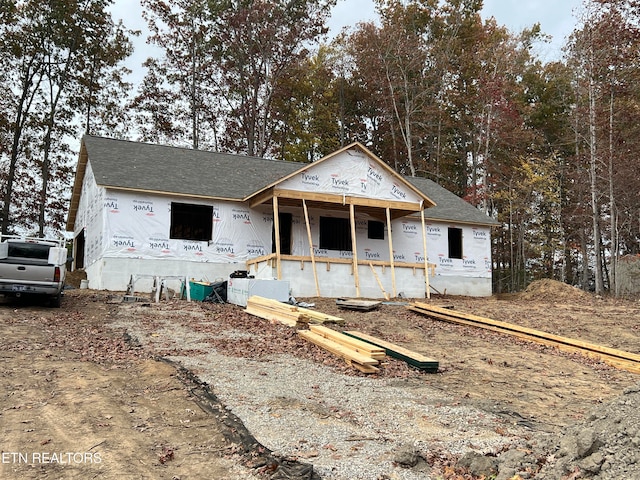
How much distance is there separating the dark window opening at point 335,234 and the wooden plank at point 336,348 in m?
10.9

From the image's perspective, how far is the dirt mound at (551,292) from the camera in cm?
2048

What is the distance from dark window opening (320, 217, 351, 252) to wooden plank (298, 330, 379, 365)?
10.9 m

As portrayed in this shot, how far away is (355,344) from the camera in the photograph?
860 centimetres

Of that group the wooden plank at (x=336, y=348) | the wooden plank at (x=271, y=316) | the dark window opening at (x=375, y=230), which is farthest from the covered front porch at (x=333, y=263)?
the wooden plank at (x=336, y=348)

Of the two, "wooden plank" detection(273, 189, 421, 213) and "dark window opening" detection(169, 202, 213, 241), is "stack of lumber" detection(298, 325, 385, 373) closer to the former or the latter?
"wooden plank" detection(273, 189, 421, 213)

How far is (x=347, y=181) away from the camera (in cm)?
1862

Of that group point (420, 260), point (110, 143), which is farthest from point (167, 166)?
point (420, 260)

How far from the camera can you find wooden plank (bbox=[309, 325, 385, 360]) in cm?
808

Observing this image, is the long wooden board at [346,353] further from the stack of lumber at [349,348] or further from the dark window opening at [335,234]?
the dark window opening at [335,234]

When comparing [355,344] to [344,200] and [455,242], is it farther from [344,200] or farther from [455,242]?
[455,242]

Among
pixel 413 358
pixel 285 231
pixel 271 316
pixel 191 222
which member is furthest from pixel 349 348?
pixel 285 231

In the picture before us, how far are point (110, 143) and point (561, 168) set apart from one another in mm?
25628

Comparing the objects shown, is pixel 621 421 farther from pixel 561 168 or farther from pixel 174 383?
pixel 561 168

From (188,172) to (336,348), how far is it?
13650 millimetres
